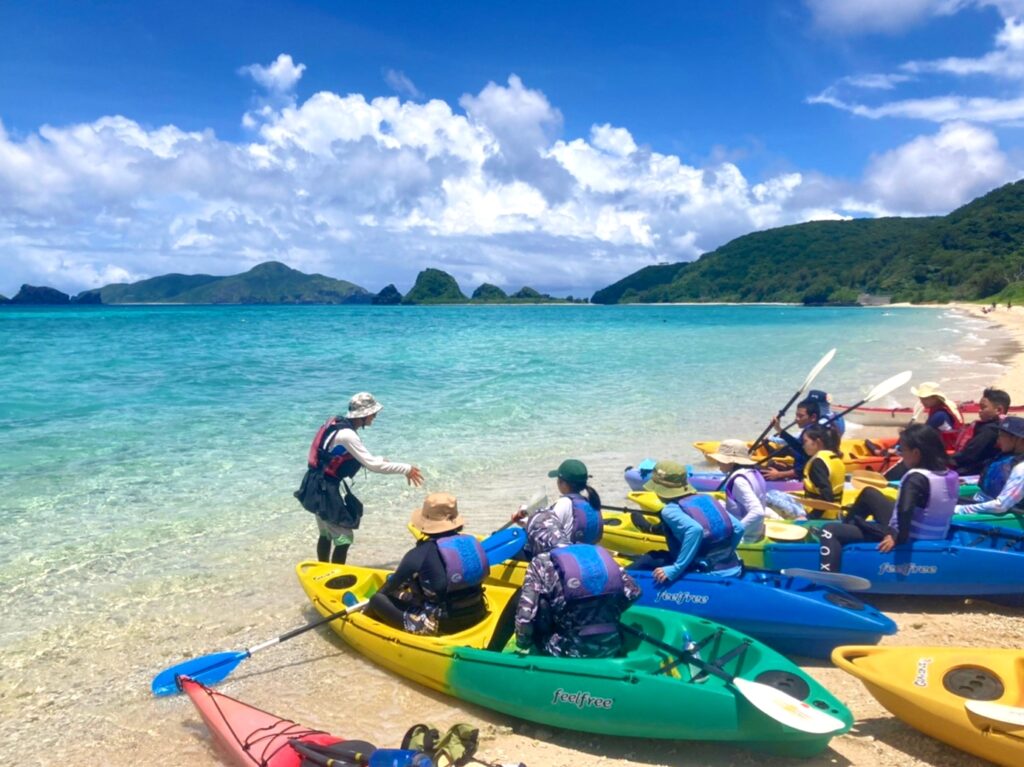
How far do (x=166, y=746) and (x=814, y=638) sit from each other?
198 inches

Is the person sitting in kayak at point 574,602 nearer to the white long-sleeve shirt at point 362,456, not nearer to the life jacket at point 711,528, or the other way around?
A: the life jacket at point 711,528

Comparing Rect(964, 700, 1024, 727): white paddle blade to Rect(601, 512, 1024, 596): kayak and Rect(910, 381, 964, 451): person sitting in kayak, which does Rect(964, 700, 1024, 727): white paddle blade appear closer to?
Rect(601, 512, 1024, 596): kayak

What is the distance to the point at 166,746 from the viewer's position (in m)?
5.21

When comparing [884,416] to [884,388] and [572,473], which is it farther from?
[572,473]

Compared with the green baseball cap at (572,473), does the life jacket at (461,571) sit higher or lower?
lower

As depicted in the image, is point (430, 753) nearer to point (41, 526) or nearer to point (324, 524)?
point (324, 524)

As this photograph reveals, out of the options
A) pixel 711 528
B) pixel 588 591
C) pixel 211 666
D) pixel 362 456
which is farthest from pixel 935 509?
pixel 211 666

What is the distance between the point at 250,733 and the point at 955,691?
455 cm

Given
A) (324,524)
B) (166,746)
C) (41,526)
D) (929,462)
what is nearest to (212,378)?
(41,526)

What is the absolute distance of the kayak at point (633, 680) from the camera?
4594mm

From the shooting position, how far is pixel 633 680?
4793mm

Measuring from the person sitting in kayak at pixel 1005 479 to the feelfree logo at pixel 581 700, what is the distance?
16.7 feet

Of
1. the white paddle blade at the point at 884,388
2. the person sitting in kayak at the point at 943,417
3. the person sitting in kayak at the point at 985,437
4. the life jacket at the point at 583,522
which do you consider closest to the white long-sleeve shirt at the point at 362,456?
the life jacket at the point at 583,522

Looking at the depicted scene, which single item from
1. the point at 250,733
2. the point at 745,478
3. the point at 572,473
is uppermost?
the point at 572,473
